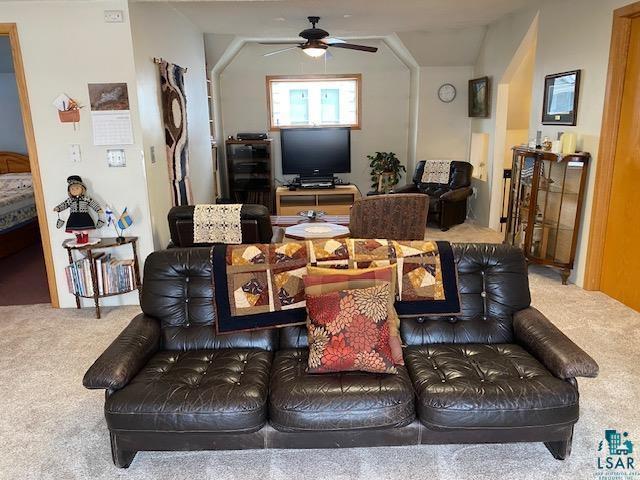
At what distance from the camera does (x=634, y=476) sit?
2104mm

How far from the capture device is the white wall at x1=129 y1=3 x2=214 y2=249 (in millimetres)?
3984

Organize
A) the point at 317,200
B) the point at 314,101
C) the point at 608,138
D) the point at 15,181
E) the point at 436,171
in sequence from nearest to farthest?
1. the point at 608,138
2. the point at 15,181
3. the point at 436,171
4. the point at 317,200
5. the point at 314,101

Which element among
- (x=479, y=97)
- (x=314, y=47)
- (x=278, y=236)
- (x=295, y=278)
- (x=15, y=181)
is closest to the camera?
(x=295, y=278)

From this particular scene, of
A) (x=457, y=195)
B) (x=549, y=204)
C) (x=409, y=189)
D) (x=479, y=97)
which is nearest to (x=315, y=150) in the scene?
(x=409, y=189)

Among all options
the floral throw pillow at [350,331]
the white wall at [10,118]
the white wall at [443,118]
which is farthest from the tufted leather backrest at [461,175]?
the white wall at [10,118]

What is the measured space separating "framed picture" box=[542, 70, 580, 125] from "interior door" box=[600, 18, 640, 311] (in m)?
0.53

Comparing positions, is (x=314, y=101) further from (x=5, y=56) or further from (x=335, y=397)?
(x=335, y=397)

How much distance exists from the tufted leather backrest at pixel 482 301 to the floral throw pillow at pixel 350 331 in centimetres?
38

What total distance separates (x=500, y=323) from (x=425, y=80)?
5.59 m

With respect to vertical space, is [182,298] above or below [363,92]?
below

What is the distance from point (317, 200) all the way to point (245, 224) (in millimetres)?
4008

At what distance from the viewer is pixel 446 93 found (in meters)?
7.42

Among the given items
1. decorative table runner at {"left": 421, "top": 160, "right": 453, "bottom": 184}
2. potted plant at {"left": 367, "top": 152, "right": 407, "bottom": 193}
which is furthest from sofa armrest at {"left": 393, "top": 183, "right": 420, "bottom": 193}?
potted plant at {"left": 367, "top": 152, "right": 407, "bottom": 193}

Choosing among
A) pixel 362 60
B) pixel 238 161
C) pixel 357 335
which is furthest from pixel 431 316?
pixel 362 60
